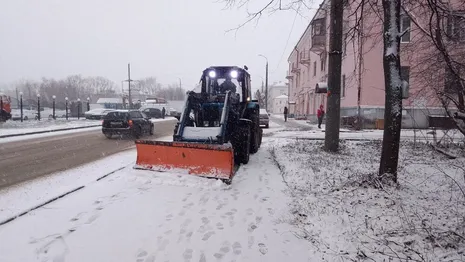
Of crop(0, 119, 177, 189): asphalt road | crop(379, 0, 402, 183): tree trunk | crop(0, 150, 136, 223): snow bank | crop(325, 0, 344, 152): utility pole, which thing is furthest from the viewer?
crop(325, 0, 344, 152): utility pole

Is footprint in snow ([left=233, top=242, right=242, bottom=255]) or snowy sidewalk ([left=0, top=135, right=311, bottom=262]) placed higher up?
snowy sidewalk ([left=0, top=135, right=311, bottom=262])

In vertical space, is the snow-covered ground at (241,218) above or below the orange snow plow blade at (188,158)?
below

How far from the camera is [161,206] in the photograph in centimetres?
542

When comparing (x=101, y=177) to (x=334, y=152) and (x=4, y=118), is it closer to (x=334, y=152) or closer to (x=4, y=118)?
(x=334, y=152)

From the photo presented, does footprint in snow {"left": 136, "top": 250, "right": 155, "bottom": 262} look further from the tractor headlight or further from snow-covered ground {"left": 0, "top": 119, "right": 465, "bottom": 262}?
the tractor headlight

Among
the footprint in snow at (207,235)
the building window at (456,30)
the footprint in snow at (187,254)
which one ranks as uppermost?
the building window at (456,30)

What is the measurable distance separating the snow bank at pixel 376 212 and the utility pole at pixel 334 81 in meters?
2.45

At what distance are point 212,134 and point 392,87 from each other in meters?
4.04

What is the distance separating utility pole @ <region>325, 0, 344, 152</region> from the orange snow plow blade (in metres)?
4.88

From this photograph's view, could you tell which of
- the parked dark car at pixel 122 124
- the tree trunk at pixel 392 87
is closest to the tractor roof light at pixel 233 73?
the tree trunk at pixel 392 87

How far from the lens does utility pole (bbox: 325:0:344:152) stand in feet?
34.1

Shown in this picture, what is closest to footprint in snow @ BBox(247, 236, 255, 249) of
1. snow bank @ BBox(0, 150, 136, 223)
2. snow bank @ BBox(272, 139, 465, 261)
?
snow bank @ BBox(272, 139, 465, 261)

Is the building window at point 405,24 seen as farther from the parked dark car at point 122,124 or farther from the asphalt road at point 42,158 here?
the parked dark car at point 122,124

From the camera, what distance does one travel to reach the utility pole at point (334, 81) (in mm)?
10383
